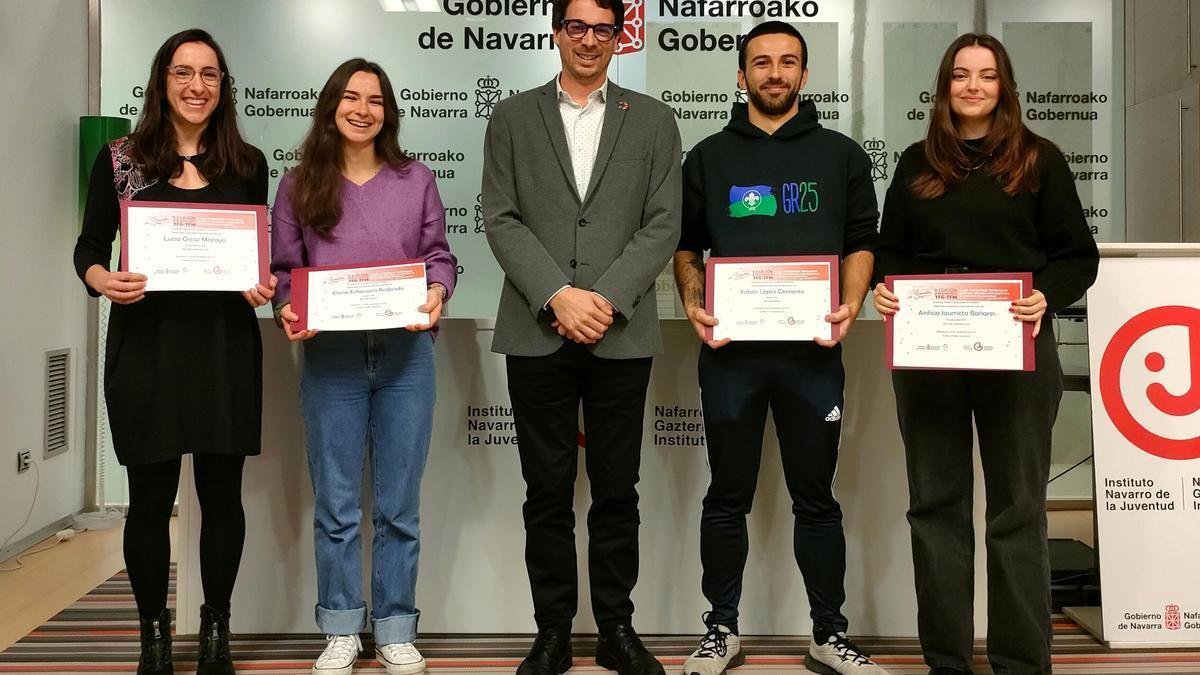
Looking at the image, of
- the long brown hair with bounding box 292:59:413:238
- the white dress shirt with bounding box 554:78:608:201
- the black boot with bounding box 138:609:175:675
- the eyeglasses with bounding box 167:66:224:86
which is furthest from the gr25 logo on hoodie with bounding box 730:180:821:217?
the black boot with bounding box 138:609:175:675

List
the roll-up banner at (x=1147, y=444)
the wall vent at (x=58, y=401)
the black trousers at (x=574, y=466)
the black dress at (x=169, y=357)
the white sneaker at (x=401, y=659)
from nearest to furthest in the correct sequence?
the black dress at (x=169, y=357) → the black trousers at (x=574, y=466) → the white sneaker at (x=401, y=659) → the roll-up banner at (x=1147, y=444) → the wall vent at (x=58, y=401)

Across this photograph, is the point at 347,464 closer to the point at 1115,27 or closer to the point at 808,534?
the point at 808,534

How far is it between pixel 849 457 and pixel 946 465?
1.99ft

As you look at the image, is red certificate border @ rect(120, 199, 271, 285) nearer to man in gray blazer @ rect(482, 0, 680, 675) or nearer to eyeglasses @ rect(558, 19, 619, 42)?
man in gray blazer @ rect(482, 0, 680, 675)

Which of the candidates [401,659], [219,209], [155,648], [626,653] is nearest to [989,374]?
[626,653]

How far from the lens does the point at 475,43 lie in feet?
12.9

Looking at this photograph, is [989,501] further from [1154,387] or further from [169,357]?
[169,357]

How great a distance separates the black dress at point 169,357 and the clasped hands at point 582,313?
0.86 m

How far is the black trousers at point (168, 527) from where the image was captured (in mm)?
2416

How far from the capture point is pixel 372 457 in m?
2.64

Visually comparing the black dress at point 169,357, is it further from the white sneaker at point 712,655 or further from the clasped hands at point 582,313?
the white sneaker at point 712,655

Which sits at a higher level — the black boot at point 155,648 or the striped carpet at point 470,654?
the black boot at point 155,648

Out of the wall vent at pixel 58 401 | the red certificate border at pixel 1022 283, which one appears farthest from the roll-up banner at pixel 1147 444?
the wall vent at pixel 58 401

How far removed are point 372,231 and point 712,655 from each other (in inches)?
59.3
